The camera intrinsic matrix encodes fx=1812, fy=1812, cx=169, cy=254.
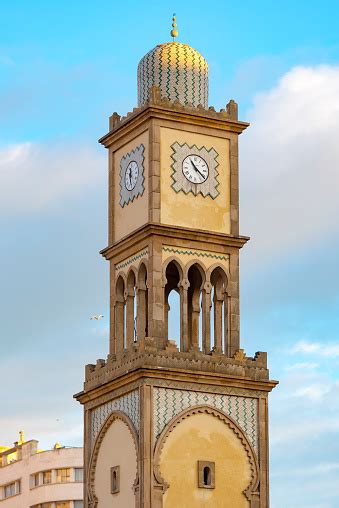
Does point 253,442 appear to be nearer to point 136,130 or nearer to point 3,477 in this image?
point 136,130

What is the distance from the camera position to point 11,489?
13300 cm

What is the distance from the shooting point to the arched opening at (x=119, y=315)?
6644 centimetres

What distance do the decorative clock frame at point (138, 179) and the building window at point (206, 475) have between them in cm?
1028

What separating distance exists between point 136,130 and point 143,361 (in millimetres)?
9452

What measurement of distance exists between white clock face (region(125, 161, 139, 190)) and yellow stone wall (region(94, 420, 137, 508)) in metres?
8.92

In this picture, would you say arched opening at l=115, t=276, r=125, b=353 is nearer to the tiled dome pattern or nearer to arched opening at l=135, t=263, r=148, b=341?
arched opening at l=135, t=263, r=148, b=341

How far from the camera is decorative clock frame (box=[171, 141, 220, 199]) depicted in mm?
66125

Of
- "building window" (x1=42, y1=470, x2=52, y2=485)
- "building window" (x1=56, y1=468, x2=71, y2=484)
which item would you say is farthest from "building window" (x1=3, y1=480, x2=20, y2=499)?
"building window" (x1=56, y1=468, x2=71, y2=484)

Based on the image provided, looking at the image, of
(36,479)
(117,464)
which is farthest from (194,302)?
(36,479)

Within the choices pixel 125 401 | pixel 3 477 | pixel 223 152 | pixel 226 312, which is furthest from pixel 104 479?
pixel 3 477

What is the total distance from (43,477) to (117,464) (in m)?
64.2

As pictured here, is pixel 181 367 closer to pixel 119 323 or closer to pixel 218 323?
pixel 218 323

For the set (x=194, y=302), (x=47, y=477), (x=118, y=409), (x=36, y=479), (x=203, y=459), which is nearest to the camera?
(x=203, y=459)

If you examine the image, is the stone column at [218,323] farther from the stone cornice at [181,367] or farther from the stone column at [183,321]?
the stone column at [183,321]
